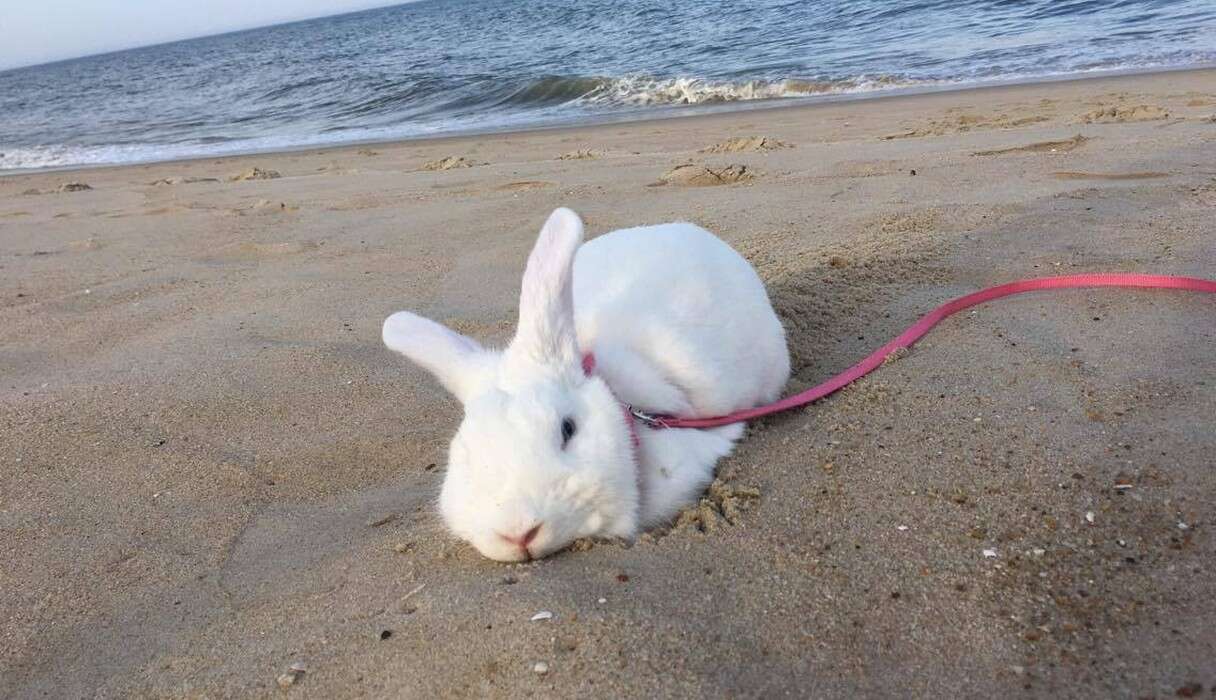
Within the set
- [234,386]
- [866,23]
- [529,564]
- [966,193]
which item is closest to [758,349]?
[529,564]

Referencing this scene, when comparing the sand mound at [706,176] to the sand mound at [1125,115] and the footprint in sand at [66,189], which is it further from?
the footprint in sand at [66,189]

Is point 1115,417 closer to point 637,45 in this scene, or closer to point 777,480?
point 777,480

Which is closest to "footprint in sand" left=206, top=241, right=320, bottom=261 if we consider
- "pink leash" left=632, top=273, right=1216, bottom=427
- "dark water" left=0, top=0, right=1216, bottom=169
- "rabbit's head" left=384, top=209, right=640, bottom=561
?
"rabbit's head" left=384, top=209, right=640, bottom=561

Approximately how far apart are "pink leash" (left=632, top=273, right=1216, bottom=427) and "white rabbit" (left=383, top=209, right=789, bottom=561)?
0.04m

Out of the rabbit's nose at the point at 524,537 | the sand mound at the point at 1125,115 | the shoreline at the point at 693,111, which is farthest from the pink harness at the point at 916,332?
the shoreline at the point at 693,111

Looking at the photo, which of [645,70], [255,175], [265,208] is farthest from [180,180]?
[645,70]

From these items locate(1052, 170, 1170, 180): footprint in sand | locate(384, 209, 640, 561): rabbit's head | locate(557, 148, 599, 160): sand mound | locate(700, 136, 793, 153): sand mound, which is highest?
locate(384, 209, 640, 561): rabbit's head

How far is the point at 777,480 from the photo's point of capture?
A: 2.37 m

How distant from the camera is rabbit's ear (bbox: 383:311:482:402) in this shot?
2.38 meters

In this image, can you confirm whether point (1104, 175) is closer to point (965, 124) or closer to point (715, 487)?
point (965, 124)

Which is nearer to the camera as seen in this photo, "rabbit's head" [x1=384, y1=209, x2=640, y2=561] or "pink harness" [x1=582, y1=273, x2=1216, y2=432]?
"rabbit's head" [x1=384, y1=209, x2=640, y2=561]

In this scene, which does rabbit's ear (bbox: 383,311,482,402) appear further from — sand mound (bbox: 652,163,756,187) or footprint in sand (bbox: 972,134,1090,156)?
footprint in sand (bbox: 972,134,1090,156)

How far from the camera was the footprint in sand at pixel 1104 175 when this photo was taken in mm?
5105

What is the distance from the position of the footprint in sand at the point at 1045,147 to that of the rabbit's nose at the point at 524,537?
214 inches
